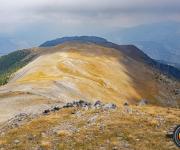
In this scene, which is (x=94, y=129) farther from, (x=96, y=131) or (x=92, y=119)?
(x=92, y=119)

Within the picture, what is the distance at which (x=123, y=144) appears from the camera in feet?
118

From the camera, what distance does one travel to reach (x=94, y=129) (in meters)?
39.6

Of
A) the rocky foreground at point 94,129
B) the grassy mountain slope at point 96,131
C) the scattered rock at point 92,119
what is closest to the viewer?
the grassy mountain slope at point 96,131

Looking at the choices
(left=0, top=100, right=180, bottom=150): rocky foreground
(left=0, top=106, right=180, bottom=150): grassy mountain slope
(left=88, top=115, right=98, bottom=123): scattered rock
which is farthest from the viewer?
(left=88, top=115, right=98, bottom=123): scattered rock

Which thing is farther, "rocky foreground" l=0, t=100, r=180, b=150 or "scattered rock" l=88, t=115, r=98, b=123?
"scattered rock" l=88, t=115, r=98, b=123

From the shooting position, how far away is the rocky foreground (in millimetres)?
36062

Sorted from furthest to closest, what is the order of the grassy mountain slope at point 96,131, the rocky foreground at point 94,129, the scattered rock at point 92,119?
the scattered rock at point 92,119, the rocky foreground at point 94,129, the grassy mountain slope at point 96,131

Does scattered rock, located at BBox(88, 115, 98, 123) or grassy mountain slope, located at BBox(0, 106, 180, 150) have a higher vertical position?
scattered rock, located at BBox(88, 115, 98, 123)

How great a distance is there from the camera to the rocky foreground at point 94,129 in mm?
36062

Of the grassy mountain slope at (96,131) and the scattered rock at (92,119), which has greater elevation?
the scattered rock at (92,119)

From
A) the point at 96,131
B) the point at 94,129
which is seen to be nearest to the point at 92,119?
the point at 94,129

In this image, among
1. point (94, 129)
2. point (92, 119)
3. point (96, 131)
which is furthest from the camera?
point (92, 119)

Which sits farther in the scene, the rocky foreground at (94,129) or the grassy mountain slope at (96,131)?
the rocky foreground at (94,129)

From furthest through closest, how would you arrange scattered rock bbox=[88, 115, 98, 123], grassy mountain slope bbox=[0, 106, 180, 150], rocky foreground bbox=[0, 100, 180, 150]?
scattered rock bbox=[88, 115, 98, 123], rocky foreground bbox=[0, 100, 180, 150], grassy mountain slope bbox=[0, 106, 180, 150]
